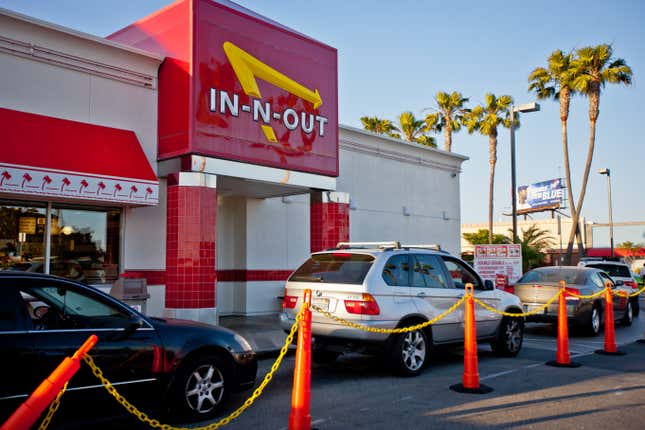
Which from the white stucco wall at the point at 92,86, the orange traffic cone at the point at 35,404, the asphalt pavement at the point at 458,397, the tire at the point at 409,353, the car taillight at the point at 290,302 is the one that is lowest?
the asphalt pavement at the point at 458,397

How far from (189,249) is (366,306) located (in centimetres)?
479

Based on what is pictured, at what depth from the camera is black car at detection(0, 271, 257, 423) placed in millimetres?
4949

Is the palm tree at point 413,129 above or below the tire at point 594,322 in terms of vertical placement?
above

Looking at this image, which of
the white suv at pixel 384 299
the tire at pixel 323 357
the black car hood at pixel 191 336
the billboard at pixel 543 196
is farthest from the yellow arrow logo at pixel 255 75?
the billboard at pixel 543 196

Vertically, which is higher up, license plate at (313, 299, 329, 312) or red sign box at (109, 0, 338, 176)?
red sign box at (109, 0, 338, 176)

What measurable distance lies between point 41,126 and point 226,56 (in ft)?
12.4

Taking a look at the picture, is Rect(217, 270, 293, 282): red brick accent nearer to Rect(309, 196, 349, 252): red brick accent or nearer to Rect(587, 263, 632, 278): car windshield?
Rect(309, 196, 349, 252): red brick accent

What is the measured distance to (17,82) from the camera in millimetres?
10828

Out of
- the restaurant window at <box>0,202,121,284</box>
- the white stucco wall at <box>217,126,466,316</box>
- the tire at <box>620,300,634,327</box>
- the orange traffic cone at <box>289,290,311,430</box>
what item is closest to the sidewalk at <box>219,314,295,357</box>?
the white stucco wall at <box>217,126,466,316</box>

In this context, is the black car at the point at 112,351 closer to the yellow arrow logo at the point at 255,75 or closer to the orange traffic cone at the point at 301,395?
the orange traffic cone at the point at 301,395

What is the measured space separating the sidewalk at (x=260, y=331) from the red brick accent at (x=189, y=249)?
1103 millimetres

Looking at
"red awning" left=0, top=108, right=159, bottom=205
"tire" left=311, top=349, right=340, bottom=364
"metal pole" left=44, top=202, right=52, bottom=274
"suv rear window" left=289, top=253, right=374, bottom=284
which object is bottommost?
"tire" left=311, top=349, right=340, bottom=364

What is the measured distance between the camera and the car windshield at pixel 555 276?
13609 mm

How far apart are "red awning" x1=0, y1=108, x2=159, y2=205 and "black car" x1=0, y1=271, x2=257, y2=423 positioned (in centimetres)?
483
